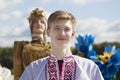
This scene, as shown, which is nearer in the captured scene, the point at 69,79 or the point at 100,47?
the point at 69,79

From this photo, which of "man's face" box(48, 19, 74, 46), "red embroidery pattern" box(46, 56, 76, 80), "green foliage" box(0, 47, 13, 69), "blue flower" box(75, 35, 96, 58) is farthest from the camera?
"green foliage" box(0, 47, 13, 69)

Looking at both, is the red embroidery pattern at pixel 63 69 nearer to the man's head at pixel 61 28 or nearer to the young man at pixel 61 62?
the young man at pixel 61 62

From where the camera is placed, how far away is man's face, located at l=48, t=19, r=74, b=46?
3542 millimetres

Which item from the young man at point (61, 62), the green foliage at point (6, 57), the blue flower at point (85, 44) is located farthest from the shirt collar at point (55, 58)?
the green foliage at point (6, 57)

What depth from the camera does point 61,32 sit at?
3.54 m

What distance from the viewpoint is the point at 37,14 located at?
501cm

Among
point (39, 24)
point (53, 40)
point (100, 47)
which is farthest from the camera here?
point (100, 47)

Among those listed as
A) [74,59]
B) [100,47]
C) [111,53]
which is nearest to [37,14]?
[111,53]

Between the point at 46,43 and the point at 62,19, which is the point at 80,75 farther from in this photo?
the point at 46,43

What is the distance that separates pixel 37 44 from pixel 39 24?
Result: 0.67ft

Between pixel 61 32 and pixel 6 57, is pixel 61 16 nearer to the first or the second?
pixel 61 32

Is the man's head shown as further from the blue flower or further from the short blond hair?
the blue flower

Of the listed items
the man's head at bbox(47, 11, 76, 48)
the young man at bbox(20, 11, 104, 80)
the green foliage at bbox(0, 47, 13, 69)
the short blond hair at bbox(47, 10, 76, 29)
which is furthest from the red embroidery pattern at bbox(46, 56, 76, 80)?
the green foliage at bbox(0, 47, 13, 69)

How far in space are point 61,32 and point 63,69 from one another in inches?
11.5
